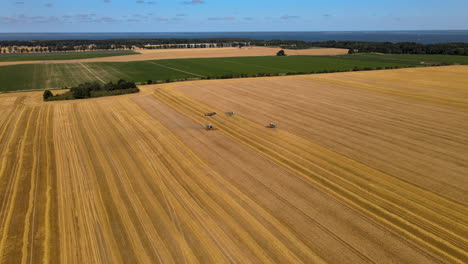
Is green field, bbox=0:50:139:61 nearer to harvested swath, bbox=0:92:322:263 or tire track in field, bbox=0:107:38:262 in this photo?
tire track in field, bbox=0:107:38:262

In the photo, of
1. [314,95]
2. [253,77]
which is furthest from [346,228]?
[253,77]

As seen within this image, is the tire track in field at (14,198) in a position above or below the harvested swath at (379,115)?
below

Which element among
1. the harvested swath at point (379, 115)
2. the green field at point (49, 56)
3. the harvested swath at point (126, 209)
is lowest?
the harvested swath at point (126, 209)

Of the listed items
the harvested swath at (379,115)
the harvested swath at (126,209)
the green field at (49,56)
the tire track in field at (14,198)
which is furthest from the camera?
the green field at (49,56)

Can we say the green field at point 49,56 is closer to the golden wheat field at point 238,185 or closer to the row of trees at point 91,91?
the row of trees at point 91,91

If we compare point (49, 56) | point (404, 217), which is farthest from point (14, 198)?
point (49, 56)

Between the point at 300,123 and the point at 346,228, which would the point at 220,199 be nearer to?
the point at 346,228

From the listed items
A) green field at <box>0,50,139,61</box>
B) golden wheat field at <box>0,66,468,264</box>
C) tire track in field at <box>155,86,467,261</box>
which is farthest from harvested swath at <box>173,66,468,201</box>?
green field at <box>0,50,139,61</box>

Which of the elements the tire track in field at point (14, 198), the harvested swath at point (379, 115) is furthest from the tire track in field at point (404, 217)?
the tire track in field at point (14, 198)
